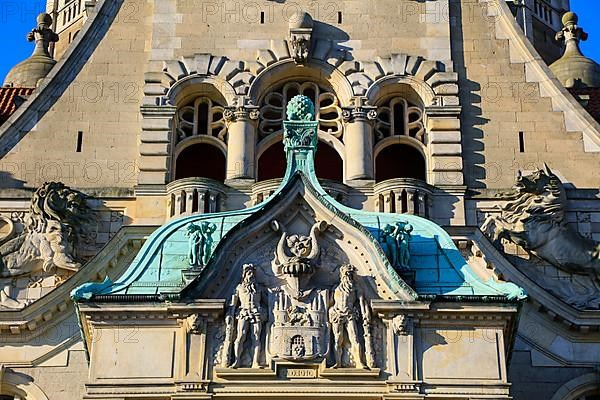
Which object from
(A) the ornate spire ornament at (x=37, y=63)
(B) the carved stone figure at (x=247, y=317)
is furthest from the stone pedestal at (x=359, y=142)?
(A) the ornate spire ornament at (x=37, y=63)

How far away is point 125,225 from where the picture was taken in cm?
2695

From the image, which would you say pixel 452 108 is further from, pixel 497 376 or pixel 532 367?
pixel 497 376

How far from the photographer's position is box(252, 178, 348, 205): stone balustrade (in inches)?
1057

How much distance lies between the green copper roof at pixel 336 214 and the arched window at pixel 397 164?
7099 millimetres

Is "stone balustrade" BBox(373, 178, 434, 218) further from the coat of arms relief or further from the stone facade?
the coat of arms relief

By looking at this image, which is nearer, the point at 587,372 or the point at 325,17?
the point at 587,372

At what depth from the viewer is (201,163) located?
30.4 meters

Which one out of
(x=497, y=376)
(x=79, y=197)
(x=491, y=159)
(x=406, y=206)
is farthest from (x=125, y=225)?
(x=497, y=376)

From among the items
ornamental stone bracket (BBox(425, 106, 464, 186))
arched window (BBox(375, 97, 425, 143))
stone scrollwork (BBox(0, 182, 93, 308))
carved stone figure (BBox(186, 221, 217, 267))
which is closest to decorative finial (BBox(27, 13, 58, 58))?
stone scrollwork (BBox(0, 182, 93, 308))

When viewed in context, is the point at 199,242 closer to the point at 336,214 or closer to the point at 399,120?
the point at 336,214

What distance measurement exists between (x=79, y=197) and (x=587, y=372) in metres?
9.47

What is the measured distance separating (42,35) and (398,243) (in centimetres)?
1400

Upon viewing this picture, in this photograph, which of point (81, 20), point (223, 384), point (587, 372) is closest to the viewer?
point (223, 384)

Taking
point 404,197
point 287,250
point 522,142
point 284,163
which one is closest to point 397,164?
point 284,163
